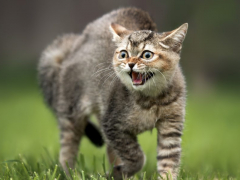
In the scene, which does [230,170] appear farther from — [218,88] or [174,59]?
[218,88]

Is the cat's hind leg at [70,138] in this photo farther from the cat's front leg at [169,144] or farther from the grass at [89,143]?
the cat's front leg at [169,144]

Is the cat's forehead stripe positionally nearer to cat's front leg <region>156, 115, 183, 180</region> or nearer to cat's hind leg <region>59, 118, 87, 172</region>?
cat's front leg <region>156, 115, 183, 180</region>

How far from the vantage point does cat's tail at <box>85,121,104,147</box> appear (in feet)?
17.3

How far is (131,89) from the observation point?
407cm

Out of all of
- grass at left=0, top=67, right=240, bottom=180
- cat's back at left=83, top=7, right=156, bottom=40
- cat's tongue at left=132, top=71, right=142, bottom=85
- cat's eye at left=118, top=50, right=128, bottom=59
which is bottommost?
grass at left=0, top=67, right=240, bottom=180

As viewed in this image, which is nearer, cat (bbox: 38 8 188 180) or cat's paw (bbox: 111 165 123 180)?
cat (bbox: 38 8 188 180)

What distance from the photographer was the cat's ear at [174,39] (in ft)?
12.7

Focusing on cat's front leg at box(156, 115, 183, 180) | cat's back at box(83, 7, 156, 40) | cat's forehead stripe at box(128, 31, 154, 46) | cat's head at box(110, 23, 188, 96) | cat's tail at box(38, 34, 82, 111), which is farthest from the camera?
cat's tail at box(38, 34, 82, 111)

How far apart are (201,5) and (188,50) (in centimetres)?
136

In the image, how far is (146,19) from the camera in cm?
507

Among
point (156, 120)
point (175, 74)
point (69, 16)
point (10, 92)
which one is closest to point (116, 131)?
point (156, 120)

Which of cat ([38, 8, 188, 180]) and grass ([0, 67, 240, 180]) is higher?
cat ([38, 8, 188, 180])

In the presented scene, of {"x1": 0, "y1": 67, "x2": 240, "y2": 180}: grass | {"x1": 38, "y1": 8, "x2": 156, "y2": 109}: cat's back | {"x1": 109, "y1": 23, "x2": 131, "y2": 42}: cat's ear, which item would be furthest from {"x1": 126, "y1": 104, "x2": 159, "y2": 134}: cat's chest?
{"x1": 38, "y1": 8, "x2": 156, "y2": 109}: cat's back

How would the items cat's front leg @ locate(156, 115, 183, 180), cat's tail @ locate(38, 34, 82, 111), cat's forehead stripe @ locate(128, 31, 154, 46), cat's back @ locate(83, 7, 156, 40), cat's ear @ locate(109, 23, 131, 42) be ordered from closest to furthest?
cat's forehead stripe @ locate(128, 31, 154, 46), cat's front leg @ locate(156, 115, 183, 180), cat's ear @ locate(109, 23, 131, 42), cat's back @ locate(83, 7, 156, 40), cat's tail @ locate(38, 34, 82, 111)
